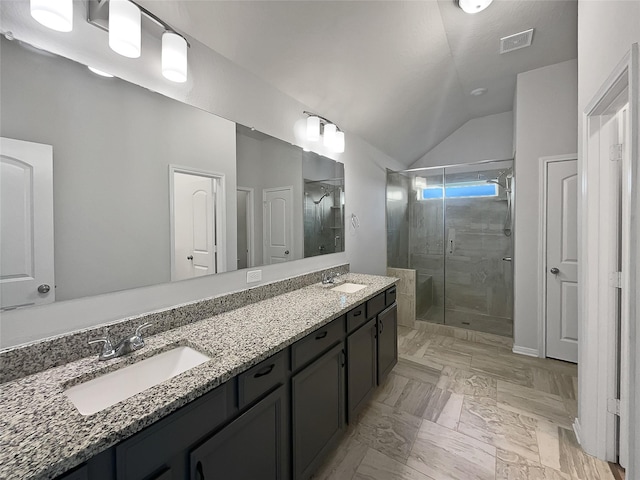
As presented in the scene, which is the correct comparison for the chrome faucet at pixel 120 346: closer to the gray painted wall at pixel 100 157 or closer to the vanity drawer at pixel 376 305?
the gray painted wall at pixel 100 157

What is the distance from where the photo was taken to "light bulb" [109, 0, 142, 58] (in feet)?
3.65

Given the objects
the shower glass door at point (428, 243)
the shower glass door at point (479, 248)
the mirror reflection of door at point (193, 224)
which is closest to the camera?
the mirror reflection of door at point (193, 224)

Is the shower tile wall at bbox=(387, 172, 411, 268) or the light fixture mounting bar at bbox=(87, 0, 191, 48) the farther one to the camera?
the shower tile wall at bbox=(387, 172, 411, 268)

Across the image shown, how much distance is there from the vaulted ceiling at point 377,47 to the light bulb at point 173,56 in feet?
0.51

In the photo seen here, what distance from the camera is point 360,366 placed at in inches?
74.9

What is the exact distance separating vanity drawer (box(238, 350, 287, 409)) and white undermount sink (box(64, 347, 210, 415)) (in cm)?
21

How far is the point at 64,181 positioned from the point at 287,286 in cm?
139

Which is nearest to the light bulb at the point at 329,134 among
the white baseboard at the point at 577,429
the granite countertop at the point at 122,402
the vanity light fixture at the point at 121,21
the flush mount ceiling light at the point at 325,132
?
the flush mount ceiling light at the point at 325,132

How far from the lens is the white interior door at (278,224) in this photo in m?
1.98

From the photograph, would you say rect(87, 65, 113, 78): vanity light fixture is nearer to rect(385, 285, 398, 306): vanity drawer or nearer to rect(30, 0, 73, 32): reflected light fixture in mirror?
rect(30, 0, 73, 32): reflected light fixture in mirror

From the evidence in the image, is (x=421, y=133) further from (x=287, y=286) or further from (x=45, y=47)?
(x=45, y=47)

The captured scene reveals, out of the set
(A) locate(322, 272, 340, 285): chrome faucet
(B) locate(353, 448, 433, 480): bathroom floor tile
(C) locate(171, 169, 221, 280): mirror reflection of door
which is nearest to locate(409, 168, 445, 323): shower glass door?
(A) locate(322, 272, 340, 285): chrome faucet

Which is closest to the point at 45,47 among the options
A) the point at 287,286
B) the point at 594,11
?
the point at 287,286

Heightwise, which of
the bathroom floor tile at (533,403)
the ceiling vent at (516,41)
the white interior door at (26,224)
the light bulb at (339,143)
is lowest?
the bathroom floor tile at (533,403)
